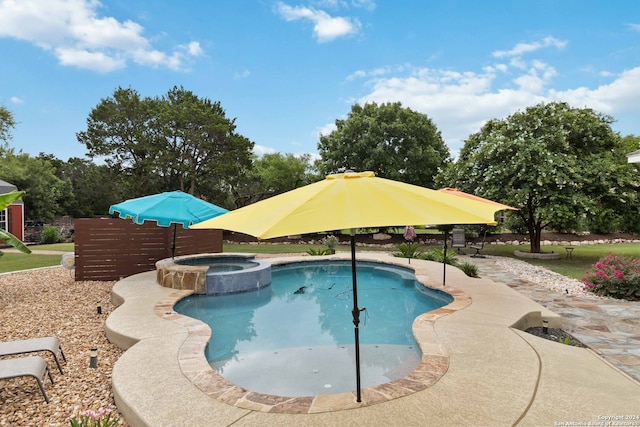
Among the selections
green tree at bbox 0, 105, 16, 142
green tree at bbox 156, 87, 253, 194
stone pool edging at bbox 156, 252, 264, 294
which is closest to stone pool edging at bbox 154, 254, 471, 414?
stone pool edging at bbox 156, 252, 264, 294

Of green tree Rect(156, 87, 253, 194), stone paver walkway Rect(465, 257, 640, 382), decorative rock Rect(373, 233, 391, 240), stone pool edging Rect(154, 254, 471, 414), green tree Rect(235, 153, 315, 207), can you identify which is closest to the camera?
stone pool edging Rect(154, 254, 471, 414)

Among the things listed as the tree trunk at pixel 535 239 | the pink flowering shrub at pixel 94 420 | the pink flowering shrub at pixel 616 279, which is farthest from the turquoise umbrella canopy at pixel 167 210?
the tree trunk at pixel 535 239

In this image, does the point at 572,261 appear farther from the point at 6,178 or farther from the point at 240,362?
the point at 6,178

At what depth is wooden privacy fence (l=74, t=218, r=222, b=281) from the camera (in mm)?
10828

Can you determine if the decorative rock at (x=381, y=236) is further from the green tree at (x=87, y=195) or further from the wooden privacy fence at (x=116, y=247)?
the green tree at (x=87, y=195)

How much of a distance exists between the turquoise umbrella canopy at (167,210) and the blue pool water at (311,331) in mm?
1928

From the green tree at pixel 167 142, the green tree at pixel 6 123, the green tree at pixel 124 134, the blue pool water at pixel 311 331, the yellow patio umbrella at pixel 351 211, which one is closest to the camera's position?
the yellow patio umbrella at pixel 351 211

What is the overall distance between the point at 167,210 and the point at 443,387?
23.7ft

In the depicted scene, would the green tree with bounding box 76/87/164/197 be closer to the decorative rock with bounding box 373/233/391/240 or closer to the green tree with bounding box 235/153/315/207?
the green tree with bounding box 235/153/315/207

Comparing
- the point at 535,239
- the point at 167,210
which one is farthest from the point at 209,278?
the point at 535,239

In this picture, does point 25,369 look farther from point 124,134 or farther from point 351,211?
Result: point 124,134

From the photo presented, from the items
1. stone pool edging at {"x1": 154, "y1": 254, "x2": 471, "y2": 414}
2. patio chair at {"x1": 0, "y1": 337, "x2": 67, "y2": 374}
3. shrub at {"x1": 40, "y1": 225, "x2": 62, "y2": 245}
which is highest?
shrub at {"x1": 40, "y1": 225, "x2": 62, "y2": 245}

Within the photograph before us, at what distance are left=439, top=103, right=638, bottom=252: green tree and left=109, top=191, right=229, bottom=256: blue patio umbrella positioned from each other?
462 inches

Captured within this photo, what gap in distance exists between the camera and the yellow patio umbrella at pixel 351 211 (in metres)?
2.58
